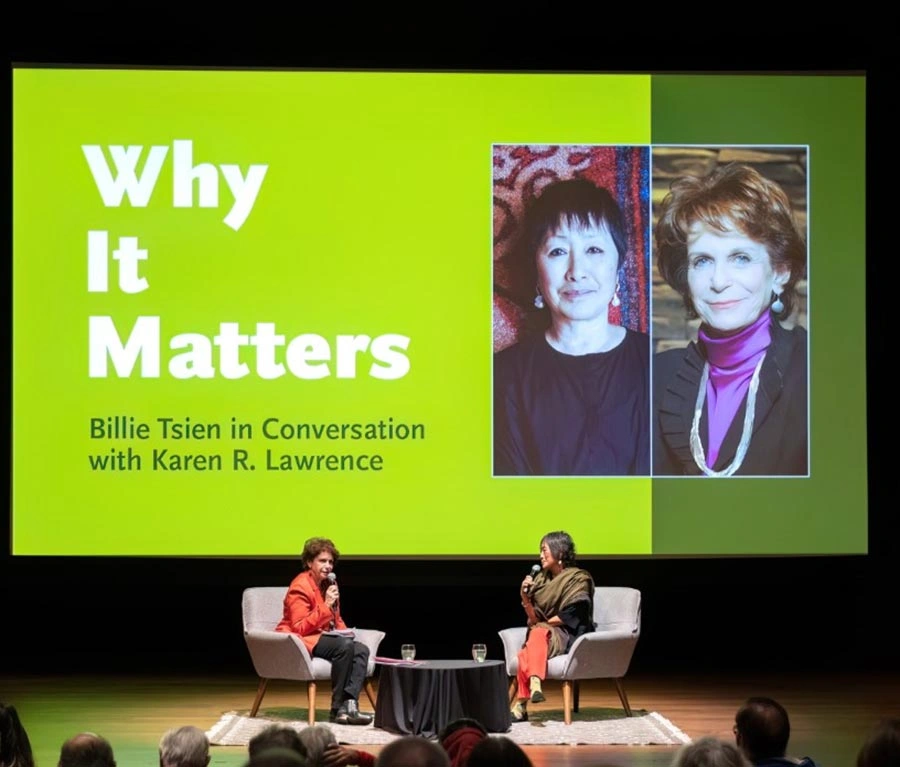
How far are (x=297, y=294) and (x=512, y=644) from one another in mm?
2268

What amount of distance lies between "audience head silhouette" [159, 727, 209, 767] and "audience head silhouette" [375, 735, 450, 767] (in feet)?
2.80

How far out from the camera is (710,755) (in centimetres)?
332

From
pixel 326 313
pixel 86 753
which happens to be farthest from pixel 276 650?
pixel 86 753

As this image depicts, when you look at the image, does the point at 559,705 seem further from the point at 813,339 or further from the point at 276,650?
the point at 813,339

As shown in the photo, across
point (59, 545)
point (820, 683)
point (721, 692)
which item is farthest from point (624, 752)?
point (59, 545)

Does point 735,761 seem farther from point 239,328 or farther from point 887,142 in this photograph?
point 887,142

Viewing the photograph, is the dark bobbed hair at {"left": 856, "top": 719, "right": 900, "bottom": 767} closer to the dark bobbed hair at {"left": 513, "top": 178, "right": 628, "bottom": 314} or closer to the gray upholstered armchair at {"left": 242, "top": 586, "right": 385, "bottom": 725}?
the gray upholstered armchair at {"left": 242, "top": 586, "right": 385, "bottom": 725}

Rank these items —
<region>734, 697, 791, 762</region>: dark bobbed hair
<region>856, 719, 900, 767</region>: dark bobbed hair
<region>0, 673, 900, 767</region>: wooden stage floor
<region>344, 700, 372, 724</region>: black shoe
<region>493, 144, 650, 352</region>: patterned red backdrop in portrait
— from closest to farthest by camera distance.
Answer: <region>856, 719, 900, 767</region>: dark bobbed hair < <region>734, 697, 791, 762</region>: dark bobbed hair < <region>0, 673, 900, 767</region>: wooden stage floor < <region>344, 700, 372, 724</region>: black shoe < <region>493, 144, 650, 352</region>: patterned red backdrop in portrait

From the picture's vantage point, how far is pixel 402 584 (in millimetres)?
8883

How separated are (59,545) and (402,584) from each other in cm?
186

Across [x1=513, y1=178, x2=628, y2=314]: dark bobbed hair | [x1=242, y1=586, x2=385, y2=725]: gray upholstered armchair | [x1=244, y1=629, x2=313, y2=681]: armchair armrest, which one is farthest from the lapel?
[x1=244, y1=629, x2=313, y2=681]: armchair armrest

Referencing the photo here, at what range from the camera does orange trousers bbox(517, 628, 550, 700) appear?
7332 mm

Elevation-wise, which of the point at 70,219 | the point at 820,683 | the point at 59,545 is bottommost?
the point at 820,683

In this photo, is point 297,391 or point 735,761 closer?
point 735,761
